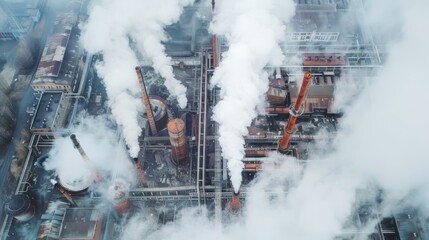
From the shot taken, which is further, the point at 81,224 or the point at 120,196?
the point at 120,196

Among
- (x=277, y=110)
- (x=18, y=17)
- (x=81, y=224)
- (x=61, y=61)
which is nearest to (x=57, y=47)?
(x=61, y=61)

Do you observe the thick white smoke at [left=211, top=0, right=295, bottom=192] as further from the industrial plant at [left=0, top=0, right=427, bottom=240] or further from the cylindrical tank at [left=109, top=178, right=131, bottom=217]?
the cylindrical tank at [left=109, top=178, right=131, bottom=217]

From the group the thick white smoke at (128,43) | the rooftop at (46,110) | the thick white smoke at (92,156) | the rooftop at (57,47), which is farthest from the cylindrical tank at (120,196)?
the rooftop at (57,47)

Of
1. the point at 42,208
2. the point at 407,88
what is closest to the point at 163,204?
the point at 42,208

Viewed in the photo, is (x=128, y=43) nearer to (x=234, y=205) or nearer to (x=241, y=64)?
(x=241, y=64)

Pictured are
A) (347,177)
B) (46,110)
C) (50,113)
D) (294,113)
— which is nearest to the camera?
(294,113)

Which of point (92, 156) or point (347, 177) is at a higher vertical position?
point (92, 156)
